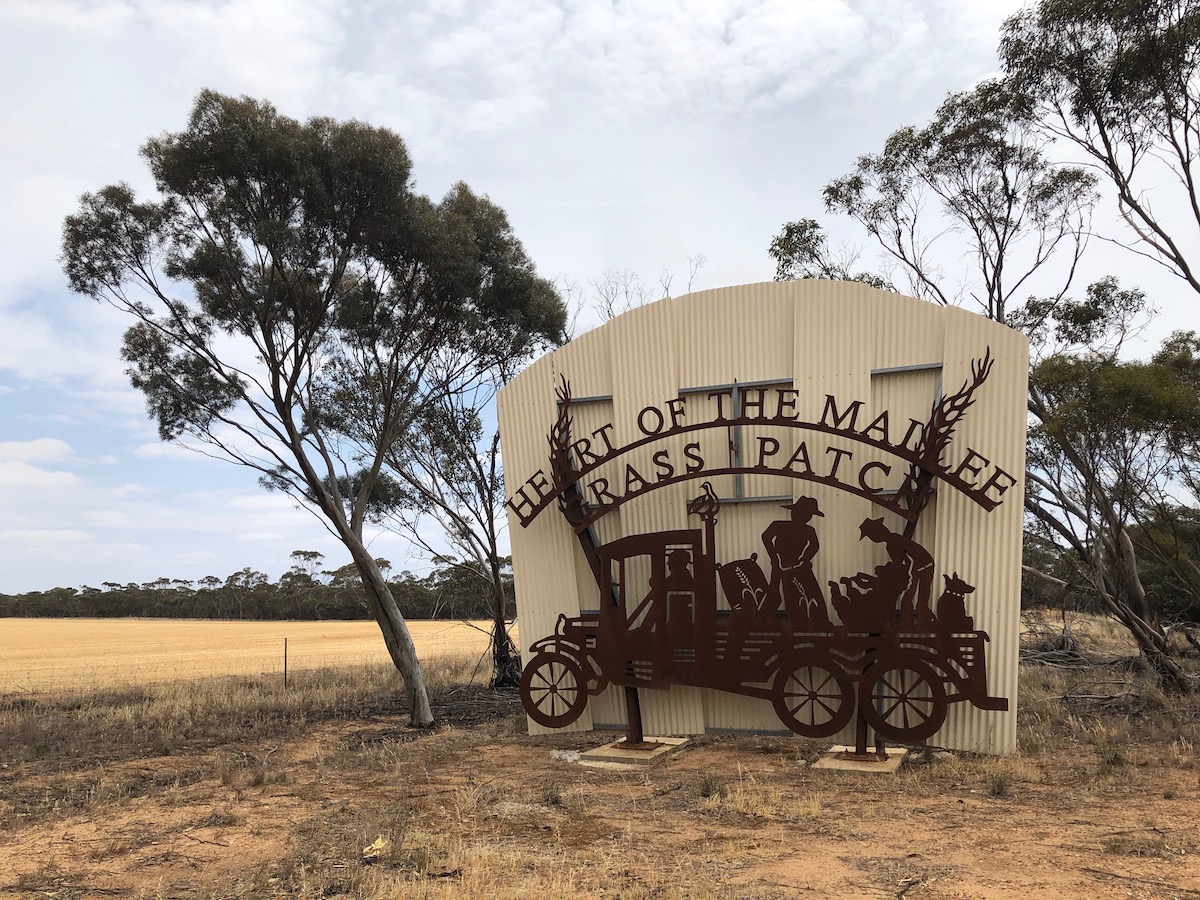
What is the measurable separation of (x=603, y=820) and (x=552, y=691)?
3672mm

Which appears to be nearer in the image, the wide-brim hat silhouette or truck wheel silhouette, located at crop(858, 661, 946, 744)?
truck wheel silhouette, located at crop(858, 661, 946, 744)

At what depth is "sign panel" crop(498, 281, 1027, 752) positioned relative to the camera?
10.1 meters

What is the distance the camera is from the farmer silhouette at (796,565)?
34.3 ft

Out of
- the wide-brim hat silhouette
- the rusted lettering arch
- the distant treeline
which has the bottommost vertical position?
the distant treeline

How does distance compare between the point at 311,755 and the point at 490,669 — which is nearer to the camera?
the point at 311,755

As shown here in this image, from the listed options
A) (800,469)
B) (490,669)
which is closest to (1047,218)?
(800,469)

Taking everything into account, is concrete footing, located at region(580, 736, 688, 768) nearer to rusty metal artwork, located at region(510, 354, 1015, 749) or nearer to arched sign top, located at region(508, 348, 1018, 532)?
Result: rusty metal artwork, located at region(510, 354, 1015, 749)

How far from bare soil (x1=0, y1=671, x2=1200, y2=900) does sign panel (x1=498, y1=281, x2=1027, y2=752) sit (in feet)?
3.06

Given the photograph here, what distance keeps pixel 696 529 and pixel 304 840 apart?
563 centimetres

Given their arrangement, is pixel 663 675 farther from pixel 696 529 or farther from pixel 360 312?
pixel 360 312

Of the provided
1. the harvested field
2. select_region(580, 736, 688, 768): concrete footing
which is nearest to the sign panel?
select_region(580, 736, 688, 768): concrete footing

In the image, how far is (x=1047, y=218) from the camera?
1911cm

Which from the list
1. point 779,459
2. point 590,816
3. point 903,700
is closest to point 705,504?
point 779,459

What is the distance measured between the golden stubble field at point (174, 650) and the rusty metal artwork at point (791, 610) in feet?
31.7
